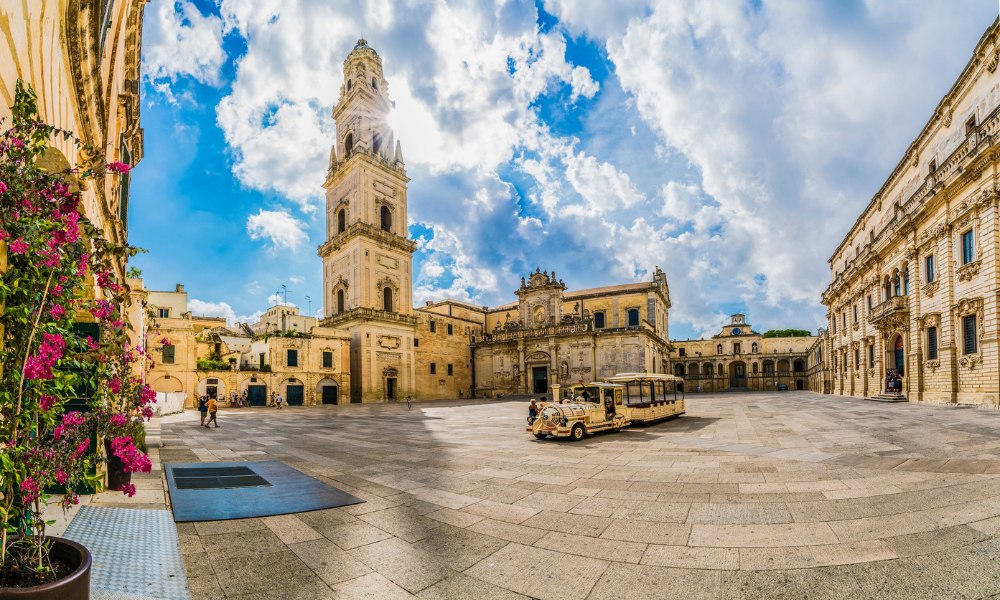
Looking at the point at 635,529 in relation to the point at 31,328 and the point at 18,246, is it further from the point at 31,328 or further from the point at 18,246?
the point at 18,246

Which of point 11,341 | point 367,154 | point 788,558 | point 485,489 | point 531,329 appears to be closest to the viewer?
point 11,341

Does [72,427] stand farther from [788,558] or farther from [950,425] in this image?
[950,425]

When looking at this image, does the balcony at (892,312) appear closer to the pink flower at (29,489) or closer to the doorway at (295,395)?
the pink flower at (29,489)

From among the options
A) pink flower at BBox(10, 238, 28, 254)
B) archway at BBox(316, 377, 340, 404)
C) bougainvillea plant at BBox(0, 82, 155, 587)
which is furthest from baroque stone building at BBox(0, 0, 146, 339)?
archway at BBox(316, 377, 340, 404)

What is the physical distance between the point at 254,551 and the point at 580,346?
147ft

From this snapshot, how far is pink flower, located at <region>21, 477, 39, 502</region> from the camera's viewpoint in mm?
2627

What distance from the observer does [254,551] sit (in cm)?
471

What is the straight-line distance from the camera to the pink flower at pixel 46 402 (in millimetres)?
2745

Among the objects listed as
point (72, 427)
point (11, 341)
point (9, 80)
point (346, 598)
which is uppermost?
point (9, 80)

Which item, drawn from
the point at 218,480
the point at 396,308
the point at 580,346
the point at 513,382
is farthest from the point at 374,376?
the point at 218,480

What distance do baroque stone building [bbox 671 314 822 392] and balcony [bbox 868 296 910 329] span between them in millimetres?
46126

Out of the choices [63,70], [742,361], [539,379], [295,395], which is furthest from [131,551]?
[742,361]

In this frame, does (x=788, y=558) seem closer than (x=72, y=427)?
No

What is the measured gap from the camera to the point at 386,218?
44.2m
